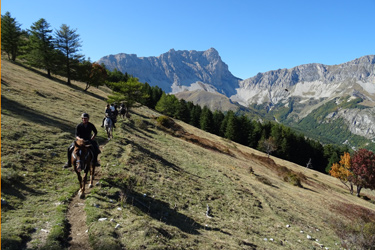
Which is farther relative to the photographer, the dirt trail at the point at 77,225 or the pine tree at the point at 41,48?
the pine tree at the point at 41,48

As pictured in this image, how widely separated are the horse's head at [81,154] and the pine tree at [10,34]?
66.5 meters

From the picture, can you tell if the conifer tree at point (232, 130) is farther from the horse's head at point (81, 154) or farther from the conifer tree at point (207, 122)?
the horse's head at point (81, 154)

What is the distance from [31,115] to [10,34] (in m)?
54.3

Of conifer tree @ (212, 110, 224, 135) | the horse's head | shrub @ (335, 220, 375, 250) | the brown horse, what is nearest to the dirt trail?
the brown horse

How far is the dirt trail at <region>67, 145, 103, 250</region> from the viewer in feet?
23.2

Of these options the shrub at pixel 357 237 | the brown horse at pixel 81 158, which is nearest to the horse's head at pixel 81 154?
the brown horse at pixel 81 158

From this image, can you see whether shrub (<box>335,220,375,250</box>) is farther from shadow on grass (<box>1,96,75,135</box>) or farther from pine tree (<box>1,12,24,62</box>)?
pine tree (<box>1,12,24,62</box>)

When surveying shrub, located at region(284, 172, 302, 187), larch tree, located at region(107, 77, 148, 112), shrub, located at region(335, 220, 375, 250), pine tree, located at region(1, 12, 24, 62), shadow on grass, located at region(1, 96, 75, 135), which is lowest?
shrub, located at region(284, 172, 302, 187)

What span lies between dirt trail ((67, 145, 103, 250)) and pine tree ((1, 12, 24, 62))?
2682 inches

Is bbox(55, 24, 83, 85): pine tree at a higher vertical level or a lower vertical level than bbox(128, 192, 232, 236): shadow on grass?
higher

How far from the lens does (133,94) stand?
45281mm

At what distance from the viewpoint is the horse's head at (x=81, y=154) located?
32.9 ft

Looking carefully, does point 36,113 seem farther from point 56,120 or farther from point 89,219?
point 89,219

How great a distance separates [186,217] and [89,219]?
506 cm
